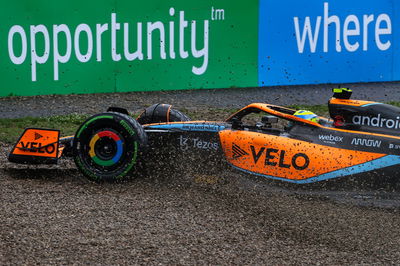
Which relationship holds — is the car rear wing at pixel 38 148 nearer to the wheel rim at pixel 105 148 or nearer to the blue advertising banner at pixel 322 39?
the wheel rim at pixel 105 148

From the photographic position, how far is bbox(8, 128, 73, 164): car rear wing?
7.64m

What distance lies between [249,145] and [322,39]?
690 centimetres

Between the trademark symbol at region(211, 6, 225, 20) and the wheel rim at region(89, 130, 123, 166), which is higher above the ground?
the trademark symbol at region(211, 6, 225, 20)

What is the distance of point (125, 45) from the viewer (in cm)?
1271

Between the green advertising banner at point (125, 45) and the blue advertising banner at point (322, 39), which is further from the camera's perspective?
the blue advertising banner at point (322, 39)

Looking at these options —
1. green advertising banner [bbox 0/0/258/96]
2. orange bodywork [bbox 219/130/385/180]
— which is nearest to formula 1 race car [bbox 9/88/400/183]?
orange bodywork [bbox 219/130/385/180]

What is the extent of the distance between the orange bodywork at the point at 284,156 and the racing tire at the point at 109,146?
905mm

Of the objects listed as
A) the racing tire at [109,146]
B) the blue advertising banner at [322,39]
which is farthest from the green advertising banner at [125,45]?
the racing tire at [109,146]

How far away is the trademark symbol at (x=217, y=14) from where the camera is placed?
43.0 ft

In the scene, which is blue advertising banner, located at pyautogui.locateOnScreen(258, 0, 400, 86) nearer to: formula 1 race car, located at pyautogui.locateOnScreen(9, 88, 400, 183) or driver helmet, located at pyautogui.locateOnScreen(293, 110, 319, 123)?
formula 1 race car, located at pyautogui.locateOnScreen(9, 88, 400, 183)

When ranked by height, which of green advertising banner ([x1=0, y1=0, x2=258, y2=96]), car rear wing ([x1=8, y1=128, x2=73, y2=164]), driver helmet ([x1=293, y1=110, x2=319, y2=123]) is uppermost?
green advertising banner ([x1=0, y1=0, x2=258, y2=96])

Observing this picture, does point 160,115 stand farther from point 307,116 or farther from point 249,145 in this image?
point 307,116

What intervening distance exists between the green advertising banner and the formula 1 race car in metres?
4.73

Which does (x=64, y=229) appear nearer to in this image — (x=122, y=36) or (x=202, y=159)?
(x=202, y=159)
